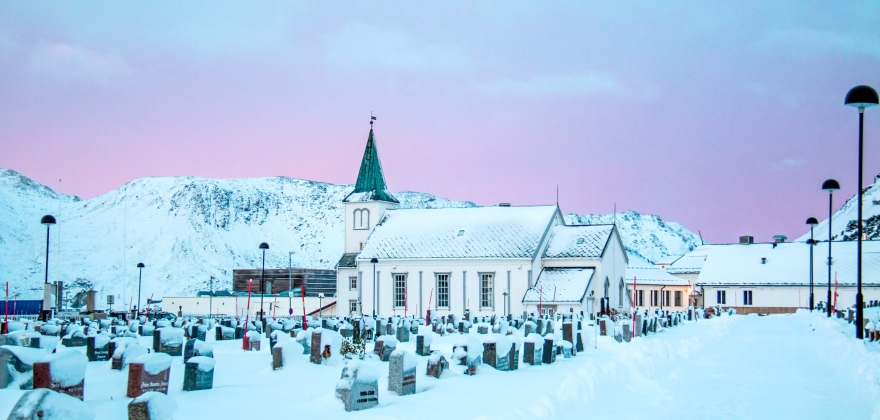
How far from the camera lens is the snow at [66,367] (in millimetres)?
10836

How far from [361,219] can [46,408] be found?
5868 centimetres

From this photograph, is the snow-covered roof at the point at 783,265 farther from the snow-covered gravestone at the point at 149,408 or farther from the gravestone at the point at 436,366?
the snow-covered gravestone at the point at 149,408

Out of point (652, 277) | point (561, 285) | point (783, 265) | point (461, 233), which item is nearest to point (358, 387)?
point (561, 285)

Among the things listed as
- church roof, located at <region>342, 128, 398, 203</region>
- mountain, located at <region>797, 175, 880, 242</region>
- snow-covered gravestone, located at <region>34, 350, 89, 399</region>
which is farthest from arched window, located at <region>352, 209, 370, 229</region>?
mountain, located at <region>797, 175, 880, 242</region>

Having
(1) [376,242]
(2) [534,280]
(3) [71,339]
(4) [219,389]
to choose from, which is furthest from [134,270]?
(4) [219,389]

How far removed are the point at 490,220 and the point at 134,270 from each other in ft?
285

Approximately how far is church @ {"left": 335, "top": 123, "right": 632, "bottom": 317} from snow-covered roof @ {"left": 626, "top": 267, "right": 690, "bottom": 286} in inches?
598

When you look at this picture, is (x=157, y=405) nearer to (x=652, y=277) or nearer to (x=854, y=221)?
(x=652, y=277)

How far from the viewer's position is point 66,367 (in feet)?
36.1

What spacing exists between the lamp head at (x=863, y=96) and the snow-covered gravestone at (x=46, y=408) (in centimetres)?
2156

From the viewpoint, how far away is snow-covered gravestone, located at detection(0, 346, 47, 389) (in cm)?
1275

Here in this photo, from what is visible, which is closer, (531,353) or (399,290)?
(531,353)

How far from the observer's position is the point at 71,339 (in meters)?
21.2

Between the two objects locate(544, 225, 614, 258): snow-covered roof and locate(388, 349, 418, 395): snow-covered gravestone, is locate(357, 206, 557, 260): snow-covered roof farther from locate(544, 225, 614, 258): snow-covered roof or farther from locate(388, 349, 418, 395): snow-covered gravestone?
locate(388, 349, 418, 395): snow-covered gravestone
